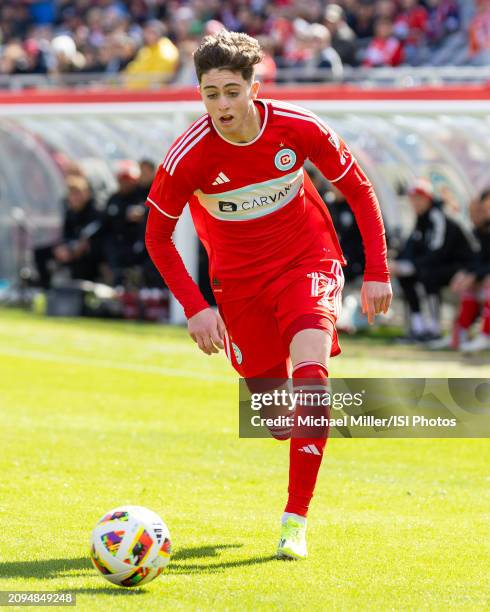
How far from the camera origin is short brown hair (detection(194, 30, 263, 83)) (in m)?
6.42

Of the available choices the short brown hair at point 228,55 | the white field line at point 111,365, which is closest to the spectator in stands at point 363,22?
the white field line at point 111,365

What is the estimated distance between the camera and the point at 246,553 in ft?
20.7

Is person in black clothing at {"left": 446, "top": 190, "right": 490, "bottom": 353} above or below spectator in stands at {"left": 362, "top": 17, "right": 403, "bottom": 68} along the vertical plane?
below

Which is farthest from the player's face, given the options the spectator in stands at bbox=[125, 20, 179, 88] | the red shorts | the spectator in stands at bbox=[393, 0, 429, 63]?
the spectator in stands at bbox=[393, 0, 429, 63]

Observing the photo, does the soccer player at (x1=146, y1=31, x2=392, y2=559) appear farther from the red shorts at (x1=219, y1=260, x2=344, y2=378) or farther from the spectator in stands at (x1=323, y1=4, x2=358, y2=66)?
the spectator in stands at (x1=323, y1=4, x2=358, y2=66)

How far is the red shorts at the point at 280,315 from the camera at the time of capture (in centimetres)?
675

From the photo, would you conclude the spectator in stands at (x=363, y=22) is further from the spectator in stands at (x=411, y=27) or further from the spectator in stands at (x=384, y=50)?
the spectator in stands at (x=384, y=50)

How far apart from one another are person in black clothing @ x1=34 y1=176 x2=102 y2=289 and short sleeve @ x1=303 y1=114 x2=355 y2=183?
45.4 feet

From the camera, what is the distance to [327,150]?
6.88 metres

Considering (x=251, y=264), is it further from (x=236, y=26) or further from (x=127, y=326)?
(x=236, y=26)

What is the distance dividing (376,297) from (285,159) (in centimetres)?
89

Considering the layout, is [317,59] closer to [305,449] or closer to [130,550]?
[305,449]

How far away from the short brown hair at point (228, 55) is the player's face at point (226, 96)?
3 cm

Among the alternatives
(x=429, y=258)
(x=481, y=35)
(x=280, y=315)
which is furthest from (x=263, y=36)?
(x=280, y=315)
